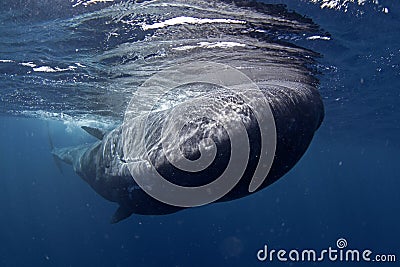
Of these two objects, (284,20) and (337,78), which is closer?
(284,20)

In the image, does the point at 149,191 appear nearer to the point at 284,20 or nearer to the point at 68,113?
the point at 284,20

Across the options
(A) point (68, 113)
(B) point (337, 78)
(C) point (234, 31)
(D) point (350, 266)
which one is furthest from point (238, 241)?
(C) point (234, 31)

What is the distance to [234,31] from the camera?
8781mm

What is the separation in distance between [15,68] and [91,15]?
6.42 metres

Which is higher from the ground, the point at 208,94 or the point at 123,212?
the point at 208,94
